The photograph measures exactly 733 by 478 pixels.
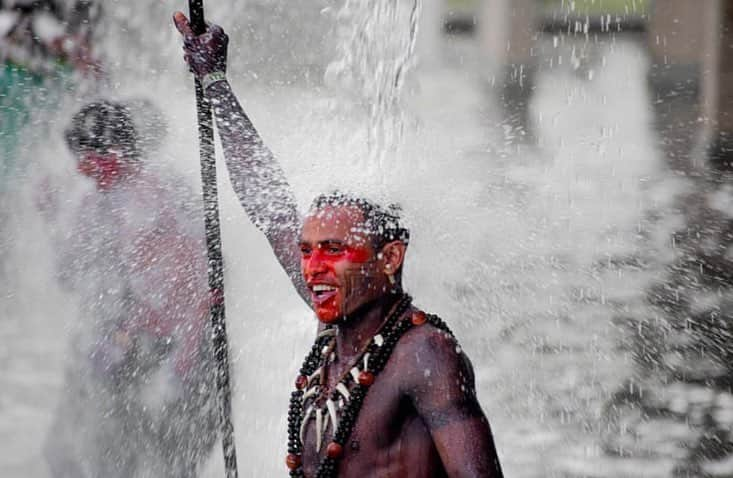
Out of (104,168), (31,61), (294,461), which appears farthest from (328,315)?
(31,61)

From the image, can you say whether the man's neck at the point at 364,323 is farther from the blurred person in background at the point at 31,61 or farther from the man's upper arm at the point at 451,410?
the blurred person in background at the point at 31,61

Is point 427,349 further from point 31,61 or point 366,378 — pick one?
point 31,61

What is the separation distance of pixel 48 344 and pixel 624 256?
336cm

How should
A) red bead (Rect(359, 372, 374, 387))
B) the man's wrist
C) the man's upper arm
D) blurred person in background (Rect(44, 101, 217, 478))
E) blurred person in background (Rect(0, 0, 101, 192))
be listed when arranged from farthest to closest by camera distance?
blurred person in background (Rect(0, 0, 101, 192)), blurred person in background (Rect(44, 101, 217, 478)), the man's wrist, red bead (Rect(359, 372, 374, 387)), the man's upper arm

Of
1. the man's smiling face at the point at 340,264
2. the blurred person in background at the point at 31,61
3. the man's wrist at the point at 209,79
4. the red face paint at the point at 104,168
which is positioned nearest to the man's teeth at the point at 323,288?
the man's smiling face at the point at 340,264

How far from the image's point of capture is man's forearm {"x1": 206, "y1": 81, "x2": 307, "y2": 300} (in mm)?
2686

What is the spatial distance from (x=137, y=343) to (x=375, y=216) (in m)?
1.79

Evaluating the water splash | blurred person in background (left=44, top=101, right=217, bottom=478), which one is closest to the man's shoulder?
the water splash

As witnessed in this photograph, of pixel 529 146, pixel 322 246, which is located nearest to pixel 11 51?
pixel 322 246

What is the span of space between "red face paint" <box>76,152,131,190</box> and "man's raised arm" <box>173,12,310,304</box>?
1.22 meters

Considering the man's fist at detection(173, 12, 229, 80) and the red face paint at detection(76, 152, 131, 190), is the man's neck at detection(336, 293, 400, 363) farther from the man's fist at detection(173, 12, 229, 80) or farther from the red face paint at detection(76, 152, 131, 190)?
the red face paint at detection(76, 152, 131, 190)

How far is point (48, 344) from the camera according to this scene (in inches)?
249

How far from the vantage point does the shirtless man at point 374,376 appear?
2.19m

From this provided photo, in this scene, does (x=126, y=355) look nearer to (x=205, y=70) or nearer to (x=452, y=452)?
(x=205, y=70)
